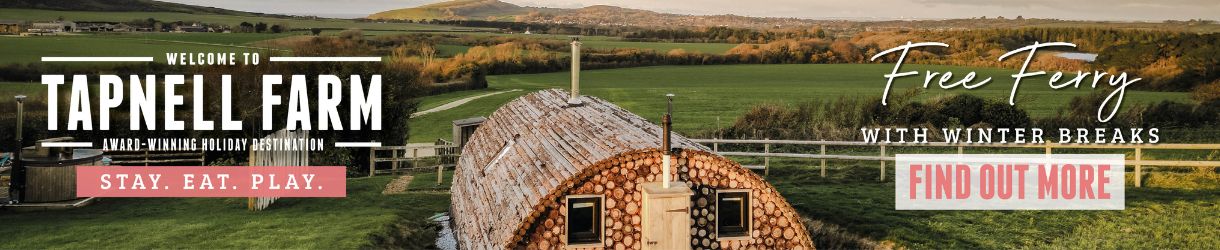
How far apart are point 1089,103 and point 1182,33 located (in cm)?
1354

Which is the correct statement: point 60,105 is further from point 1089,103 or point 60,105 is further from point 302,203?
point 1089,103

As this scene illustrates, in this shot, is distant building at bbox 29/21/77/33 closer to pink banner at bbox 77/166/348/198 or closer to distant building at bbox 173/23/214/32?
distant building at bbox 173/23/214/32

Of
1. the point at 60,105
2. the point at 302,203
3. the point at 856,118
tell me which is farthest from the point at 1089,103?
Answer: the point at 60,105

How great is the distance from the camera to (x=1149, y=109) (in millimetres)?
36812

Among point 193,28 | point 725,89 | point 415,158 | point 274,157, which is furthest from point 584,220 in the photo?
point 193,28

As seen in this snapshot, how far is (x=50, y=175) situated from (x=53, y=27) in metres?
42.5

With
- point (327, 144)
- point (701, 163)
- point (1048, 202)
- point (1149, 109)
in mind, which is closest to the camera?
point (701, 163)

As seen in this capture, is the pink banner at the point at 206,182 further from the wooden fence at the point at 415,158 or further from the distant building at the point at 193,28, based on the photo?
the distant building at the point at 193,28

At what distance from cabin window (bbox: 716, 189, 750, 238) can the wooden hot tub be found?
13.4 metres

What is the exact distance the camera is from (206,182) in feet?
80.2

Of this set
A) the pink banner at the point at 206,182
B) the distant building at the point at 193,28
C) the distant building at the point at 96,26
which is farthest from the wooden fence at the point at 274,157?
the distant building at the point at 193,28

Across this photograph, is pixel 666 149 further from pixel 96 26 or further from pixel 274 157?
pixel 96 26

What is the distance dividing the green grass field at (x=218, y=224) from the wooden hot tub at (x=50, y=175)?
512 mm

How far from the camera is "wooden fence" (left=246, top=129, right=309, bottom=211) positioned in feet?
63.5
